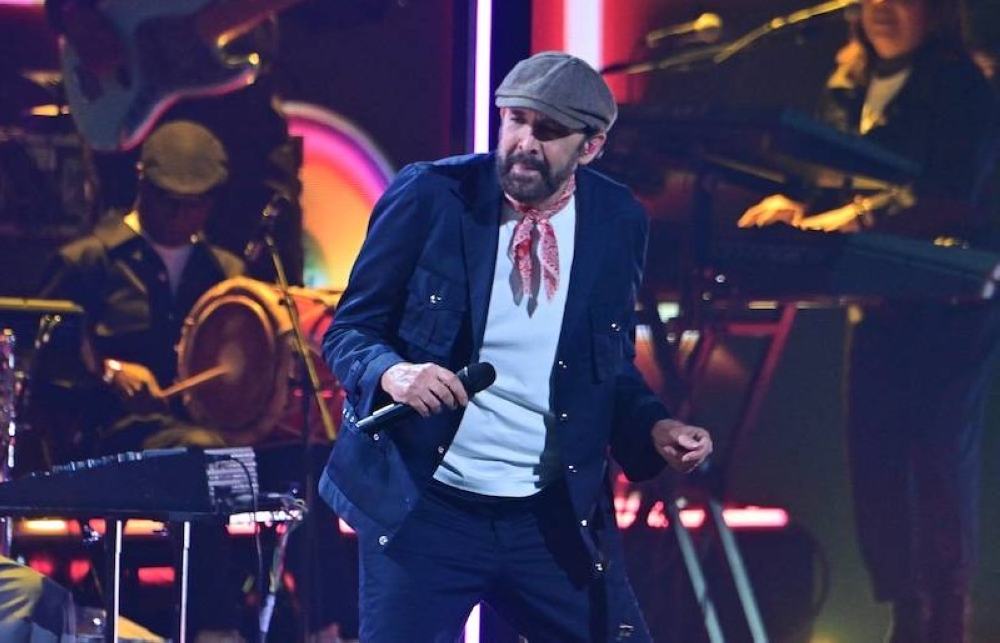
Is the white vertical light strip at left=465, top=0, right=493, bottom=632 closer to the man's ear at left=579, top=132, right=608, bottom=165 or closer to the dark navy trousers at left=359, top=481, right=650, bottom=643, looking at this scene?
the man's ear at left=579, top=132, right=608, bottom=165

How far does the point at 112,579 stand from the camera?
3.34 meters

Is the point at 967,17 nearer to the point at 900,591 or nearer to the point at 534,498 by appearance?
the point at 900,591

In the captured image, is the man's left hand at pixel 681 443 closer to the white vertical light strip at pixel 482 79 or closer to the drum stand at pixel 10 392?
the white vertical light strip at pixel 482 79

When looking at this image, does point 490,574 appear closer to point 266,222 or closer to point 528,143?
point 528,143

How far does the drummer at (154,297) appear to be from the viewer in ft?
13.7

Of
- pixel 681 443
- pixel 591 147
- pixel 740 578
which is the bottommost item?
Result: pixel 740 578

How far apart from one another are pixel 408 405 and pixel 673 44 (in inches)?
93.1

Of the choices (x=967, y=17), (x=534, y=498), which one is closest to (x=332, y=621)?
(x=534, y=498)

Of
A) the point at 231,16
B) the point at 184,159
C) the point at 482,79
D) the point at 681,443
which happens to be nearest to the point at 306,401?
the point at 184,159

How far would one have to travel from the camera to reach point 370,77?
4.30 meters

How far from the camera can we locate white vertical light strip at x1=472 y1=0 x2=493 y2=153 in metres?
4.21

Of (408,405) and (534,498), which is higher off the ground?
(408,405)

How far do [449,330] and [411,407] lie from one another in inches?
12.9

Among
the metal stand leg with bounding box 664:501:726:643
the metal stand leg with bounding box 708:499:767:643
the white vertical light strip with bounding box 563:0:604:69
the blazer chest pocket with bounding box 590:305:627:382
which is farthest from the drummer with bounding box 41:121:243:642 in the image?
the blazer chest pocket with bounding box 590:305:627:382
